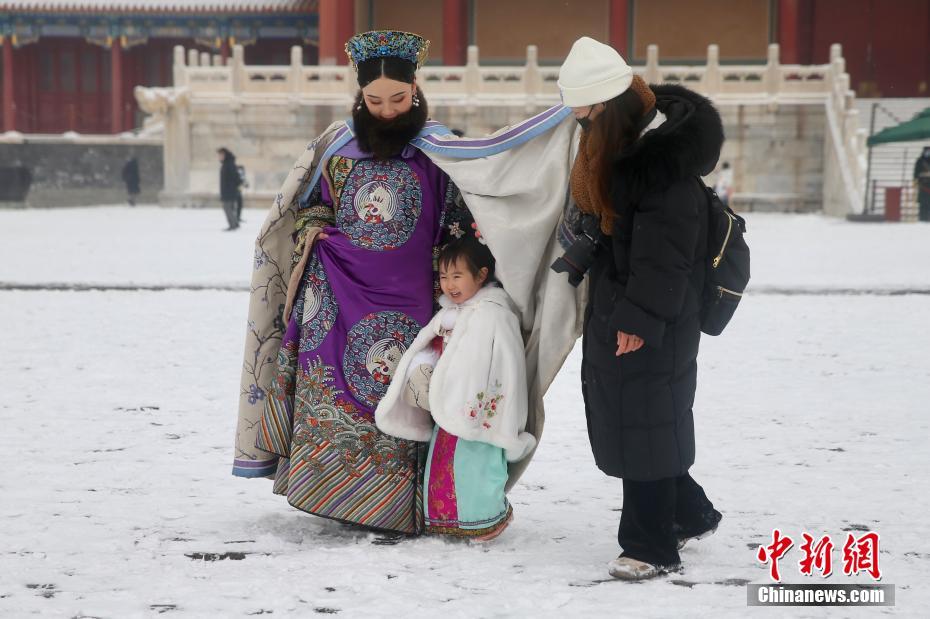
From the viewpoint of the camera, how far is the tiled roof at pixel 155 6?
2814 cm

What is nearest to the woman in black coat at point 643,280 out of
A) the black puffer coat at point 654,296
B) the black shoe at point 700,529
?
the black puffer coat at point 654,296

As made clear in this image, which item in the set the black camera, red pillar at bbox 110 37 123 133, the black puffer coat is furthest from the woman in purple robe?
red pillar at bbox 110 37 123 133

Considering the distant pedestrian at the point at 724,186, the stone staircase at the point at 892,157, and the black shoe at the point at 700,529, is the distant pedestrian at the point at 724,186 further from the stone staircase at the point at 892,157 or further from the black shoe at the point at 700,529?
the black shoe at the point at 700,529

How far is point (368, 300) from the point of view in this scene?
3801mm

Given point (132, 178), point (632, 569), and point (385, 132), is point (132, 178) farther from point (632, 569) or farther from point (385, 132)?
point (632, 569)

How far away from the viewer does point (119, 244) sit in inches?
608

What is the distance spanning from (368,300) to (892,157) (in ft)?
66.5

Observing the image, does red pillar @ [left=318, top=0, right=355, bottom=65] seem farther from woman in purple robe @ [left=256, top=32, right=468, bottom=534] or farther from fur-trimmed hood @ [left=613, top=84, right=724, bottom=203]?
fur-trimmed hood @ [left=613, top=84, right=724, bottom=203]

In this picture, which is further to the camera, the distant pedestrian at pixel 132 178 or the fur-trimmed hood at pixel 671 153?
the distant pedestrian at pixel 132 178

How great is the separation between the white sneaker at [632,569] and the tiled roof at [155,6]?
2629cm

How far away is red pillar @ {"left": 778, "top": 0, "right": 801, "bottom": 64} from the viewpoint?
80.8 feet

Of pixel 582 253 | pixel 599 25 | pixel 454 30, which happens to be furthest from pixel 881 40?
pixel 582 253

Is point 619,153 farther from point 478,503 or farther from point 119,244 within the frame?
point 119,244

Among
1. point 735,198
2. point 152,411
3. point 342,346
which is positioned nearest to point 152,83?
point 735,198
